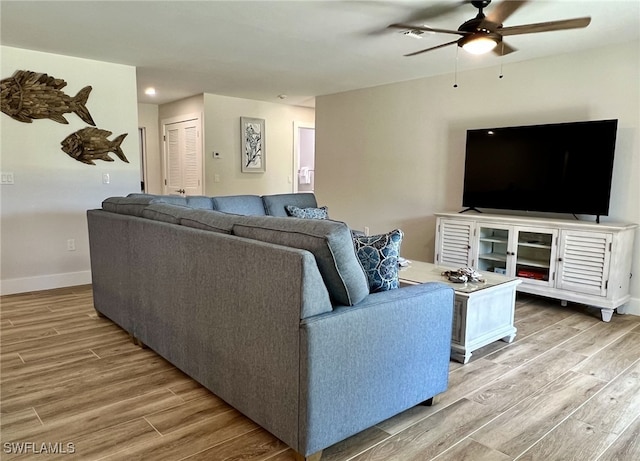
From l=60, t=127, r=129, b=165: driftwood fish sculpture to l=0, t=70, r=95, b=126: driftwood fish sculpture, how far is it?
0.15m

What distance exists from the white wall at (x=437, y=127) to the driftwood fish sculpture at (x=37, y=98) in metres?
3.23

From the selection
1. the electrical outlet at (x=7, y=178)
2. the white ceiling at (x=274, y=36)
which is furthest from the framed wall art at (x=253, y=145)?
the electrical outlet at (x=7, y=178)

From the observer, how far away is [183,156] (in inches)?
269

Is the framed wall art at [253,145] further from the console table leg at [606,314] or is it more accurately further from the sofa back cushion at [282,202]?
the console table leg at [606,314]

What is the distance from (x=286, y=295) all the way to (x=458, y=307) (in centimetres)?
150

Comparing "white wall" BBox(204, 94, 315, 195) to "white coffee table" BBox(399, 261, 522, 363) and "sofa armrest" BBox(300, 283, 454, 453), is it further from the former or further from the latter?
"sofa armrest" BBox(300, 283, 454, 453)

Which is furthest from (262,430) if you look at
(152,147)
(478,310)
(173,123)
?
(152,147)

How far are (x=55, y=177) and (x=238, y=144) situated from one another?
277cm

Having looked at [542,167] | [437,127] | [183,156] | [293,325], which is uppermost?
[437,127]

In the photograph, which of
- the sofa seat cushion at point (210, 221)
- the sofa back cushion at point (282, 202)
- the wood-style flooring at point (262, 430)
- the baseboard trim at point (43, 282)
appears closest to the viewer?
the wood-style flooring at point (262, 430)

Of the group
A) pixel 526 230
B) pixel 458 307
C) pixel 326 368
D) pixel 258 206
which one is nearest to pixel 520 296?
pixel 526 230

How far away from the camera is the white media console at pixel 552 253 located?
11.6ft

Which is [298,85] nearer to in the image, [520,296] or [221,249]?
[520,296]

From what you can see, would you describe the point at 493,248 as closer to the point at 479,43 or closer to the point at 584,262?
the point at 584,262
